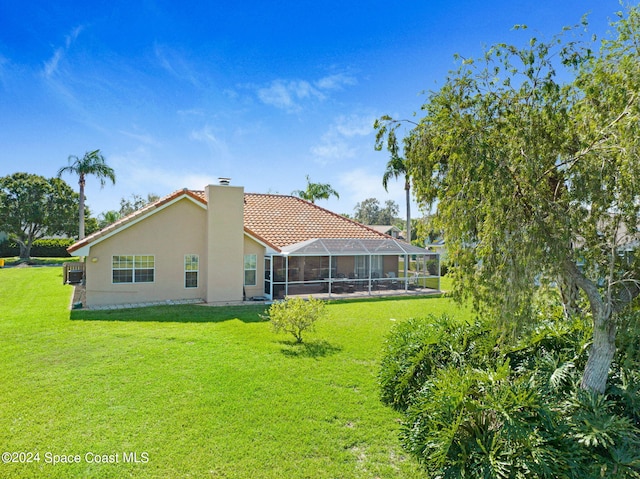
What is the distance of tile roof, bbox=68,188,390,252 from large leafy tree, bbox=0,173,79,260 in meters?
29.9

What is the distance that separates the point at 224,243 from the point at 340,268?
8.77 metres

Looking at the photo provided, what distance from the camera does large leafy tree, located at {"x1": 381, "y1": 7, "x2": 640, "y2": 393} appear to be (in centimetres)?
471

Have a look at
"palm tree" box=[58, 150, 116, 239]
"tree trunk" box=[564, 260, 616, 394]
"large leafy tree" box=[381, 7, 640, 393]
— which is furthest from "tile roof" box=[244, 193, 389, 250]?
"tree trunk" box=[564, 260, 616, 394]

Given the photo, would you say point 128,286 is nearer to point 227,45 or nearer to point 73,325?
point 73,325

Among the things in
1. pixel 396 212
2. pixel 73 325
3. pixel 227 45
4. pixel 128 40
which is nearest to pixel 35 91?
pixel 128 40

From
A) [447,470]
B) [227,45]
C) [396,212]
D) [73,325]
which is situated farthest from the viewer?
[396,212]

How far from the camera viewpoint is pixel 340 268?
2512 cm

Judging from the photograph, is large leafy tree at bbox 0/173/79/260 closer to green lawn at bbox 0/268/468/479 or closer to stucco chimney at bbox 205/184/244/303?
stucco chimney at bbox 205/184/244/303

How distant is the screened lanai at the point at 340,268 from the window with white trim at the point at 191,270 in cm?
373

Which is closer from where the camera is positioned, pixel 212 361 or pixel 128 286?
pixel 212 361

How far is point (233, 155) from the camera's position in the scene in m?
25.0

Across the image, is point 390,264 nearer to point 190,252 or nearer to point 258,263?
point 258,263

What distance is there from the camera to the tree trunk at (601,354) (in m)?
5.27

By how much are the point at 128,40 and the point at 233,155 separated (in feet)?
37.5
